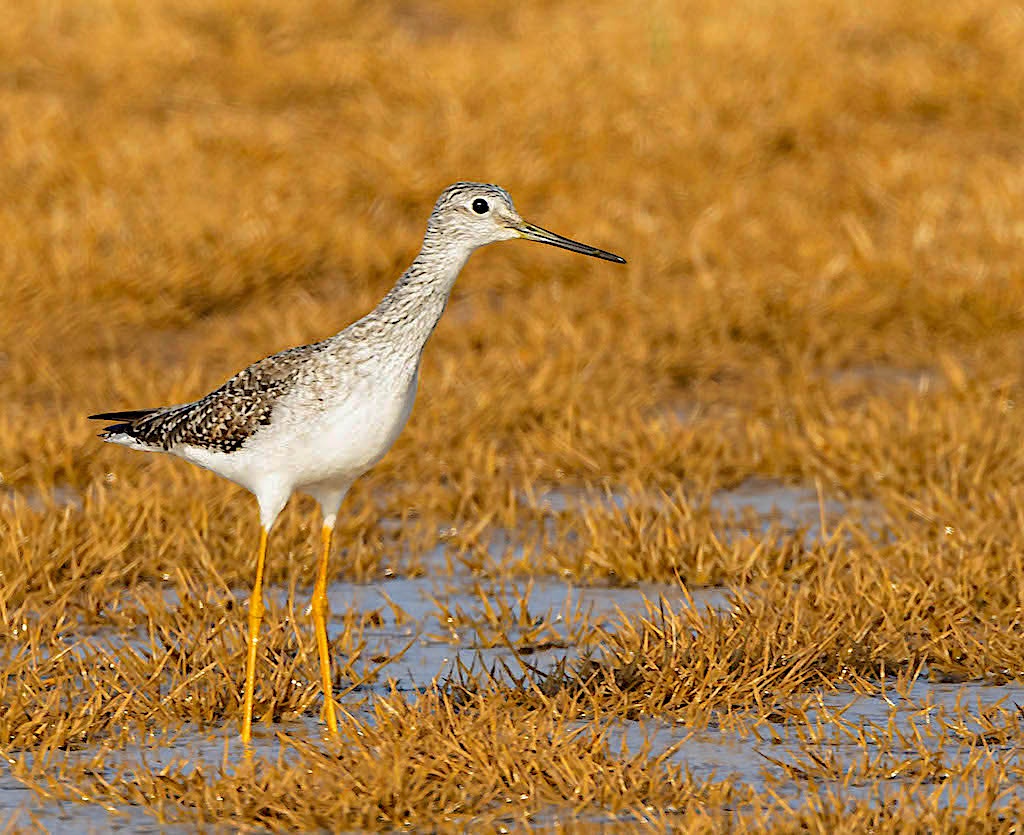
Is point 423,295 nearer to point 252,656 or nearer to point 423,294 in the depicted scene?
point 423,294

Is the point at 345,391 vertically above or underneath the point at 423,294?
underneath

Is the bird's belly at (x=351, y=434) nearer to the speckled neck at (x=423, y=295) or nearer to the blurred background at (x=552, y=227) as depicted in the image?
the speckled neck at (x=423, y=295)

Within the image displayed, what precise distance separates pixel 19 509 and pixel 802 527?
119 inches

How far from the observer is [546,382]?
955cm

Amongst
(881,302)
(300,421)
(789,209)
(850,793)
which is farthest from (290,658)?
(789,209)

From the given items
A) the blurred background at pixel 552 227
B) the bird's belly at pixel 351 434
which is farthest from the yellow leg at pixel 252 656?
the blurred background at pixel 552 227

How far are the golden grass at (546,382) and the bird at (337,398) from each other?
567mm

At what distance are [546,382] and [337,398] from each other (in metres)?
4.29

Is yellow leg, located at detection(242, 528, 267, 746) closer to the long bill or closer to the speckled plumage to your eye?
the speckled plumage

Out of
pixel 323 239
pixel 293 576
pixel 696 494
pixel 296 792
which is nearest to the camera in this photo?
pixel 296 792

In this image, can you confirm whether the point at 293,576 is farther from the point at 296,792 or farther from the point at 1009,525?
the point at 1009,525

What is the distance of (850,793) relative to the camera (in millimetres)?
4848

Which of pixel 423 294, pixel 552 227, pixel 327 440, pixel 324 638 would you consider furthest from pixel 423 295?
pixel 552 227

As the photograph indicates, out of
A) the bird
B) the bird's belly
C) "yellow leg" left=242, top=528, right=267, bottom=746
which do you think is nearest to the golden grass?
"yellow leg" left=242, top=528, right=267, bottom=746
